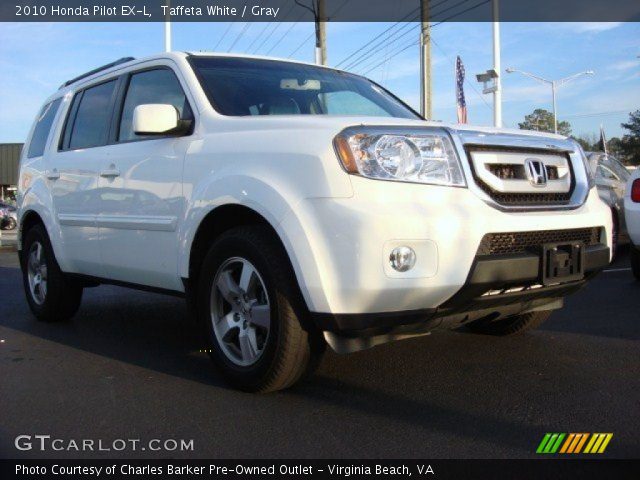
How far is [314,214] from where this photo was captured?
3096 mm

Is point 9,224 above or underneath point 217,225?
underneath

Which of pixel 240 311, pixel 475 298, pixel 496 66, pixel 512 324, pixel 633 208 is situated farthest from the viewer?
pixel 496 66

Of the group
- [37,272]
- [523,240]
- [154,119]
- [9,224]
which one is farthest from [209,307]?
[9,224]

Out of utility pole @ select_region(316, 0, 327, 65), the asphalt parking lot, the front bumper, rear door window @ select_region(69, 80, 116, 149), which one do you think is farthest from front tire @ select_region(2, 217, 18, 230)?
the front bumper

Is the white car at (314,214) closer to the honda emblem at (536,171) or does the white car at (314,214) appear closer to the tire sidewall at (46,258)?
the honda emblem at (536,171)

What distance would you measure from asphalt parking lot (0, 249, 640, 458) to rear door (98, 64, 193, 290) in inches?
24.9

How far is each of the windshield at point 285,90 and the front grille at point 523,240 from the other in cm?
158

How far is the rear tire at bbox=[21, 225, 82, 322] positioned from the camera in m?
5.54

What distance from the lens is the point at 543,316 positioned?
471 centimetres

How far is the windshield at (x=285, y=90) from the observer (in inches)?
163

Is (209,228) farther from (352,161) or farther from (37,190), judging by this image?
(37,190)

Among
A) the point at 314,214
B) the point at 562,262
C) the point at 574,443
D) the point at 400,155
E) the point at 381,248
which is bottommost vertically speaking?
the point at 574,443

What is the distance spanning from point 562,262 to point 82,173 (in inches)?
133

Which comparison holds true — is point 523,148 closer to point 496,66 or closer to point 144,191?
point 144,191
